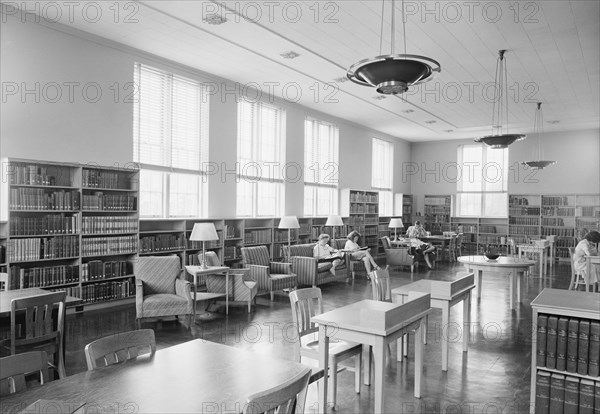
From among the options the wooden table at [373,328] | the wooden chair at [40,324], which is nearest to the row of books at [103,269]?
the wooden chair at [40,324]

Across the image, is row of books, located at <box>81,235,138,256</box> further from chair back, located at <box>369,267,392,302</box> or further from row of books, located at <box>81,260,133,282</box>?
chair back, located at <box>369,267,392,302</box>

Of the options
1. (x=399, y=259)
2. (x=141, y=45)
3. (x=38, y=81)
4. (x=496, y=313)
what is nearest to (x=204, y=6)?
(x=141, y=45)

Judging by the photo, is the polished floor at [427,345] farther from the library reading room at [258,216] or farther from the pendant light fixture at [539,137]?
the pendant light fixture at [539,137]

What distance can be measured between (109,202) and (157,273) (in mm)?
1554

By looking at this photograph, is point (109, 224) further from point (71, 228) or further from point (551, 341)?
point (551, 341)

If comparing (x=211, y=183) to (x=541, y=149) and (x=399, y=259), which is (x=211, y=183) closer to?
(x=399, y=259)

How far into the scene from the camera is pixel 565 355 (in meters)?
3.26

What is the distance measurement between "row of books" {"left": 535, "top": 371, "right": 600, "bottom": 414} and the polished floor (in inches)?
17.6

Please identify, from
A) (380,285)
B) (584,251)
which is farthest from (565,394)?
(584,251)

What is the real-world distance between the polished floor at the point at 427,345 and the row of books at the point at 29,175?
2.01 metres

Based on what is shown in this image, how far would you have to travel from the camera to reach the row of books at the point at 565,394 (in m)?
3.15

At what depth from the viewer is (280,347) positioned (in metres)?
5.39

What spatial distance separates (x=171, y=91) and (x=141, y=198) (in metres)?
2.10

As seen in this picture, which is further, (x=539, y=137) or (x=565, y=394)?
(x=539, y=137)
